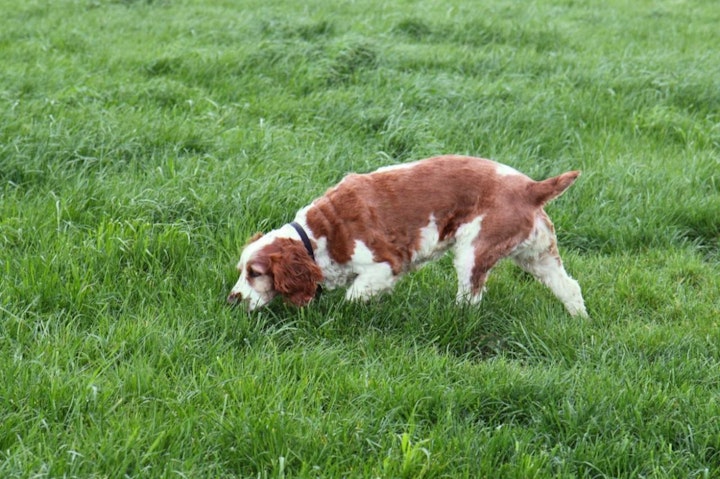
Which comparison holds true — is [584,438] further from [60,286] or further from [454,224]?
[60,286]

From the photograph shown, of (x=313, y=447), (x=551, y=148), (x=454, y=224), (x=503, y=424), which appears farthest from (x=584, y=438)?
(x=551, y=148)

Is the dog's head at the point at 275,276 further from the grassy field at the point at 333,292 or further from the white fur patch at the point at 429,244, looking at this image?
the white fur patch at the point at 429,244

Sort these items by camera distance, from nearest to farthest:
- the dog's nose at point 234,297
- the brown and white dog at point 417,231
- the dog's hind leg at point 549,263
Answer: the dog's nose at point 234,297
the brown and white dog at point 417,231
the dog's hind leg at point 549,263

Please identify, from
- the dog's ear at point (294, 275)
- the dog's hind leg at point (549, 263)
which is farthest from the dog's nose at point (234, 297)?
the dog's hind leg at point (549, 263)

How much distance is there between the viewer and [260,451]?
3299 mm

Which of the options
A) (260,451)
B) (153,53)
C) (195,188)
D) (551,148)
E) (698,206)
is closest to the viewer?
(260,451)

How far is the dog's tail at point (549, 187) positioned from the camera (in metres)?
4.67

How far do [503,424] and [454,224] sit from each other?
149cm

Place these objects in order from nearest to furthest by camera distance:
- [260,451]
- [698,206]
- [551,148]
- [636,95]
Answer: [260,451] < [698,206] < [551,148] < [636,95]

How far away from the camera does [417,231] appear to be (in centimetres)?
478

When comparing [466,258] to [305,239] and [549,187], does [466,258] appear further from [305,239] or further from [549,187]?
[305,239]

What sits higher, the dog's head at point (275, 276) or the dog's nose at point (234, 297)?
the dog's head at point (275, 276)

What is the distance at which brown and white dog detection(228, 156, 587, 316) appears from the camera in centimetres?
462

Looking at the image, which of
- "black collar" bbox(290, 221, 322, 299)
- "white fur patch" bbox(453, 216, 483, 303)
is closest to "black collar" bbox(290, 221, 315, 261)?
"black collar" bbox(290, 221, 322, 299)
